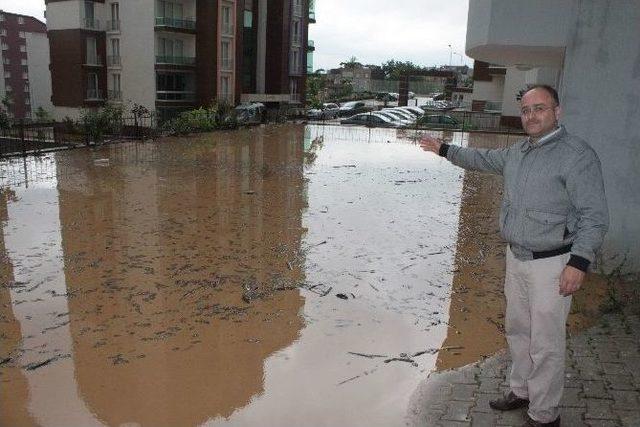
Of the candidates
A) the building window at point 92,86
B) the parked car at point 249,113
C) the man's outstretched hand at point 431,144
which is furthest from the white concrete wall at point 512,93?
the man's outstretched hand at point 431,144

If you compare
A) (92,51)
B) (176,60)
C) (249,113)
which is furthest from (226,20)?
(92,51)

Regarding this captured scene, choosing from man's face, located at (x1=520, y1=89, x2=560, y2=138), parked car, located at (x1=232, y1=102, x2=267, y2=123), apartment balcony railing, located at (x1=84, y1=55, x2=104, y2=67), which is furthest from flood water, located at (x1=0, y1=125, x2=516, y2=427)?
apartment balcony railing, located at (x1=84, y1=55, x2=104, y2=67)

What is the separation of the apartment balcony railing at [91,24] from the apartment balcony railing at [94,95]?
3.64 metres

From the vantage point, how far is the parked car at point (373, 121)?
1238 inches

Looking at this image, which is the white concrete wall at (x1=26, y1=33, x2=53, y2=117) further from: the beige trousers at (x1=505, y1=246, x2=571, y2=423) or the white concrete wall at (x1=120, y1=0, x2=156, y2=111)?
the beige trousers at (x1=505, y1=246, x2=571, y2=423)

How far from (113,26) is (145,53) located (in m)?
3.00

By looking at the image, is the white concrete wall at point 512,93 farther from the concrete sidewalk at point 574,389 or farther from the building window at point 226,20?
the concrete sidewalk at point 574,389

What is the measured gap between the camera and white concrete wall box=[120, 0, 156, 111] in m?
30.8

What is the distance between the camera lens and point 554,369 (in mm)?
3424

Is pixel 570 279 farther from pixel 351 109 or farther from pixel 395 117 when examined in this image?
pixel 351 109

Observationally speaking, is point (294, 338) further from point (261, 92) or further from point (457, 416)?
point (261, 92)

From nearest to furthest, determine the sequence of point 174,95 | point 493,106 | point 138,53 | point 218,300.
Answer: point 218,300, point 138,53, point 174,95, point 493,106

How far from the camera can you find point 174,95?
3284 cm

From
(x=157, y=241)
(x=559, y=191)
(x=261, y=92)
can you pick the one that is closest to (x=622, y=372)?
(x=559, y=191)
